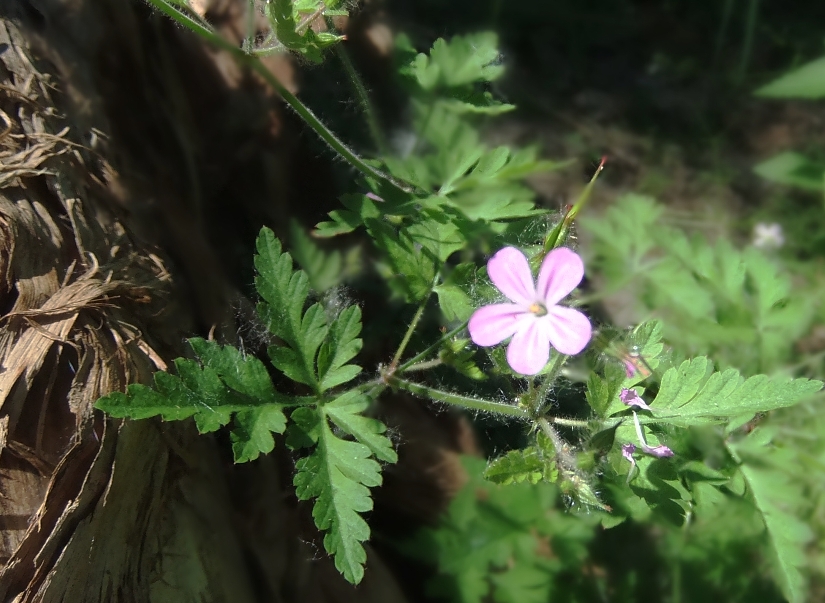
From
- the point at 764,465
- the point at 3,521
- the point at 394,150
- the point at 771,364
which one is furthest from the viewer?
the point at 771,364

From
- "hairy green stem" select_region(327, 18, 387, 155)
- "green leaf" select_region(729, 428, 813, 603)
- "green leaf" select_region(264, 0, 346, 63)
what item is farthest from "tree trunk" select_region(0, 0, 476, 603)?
"green leaf" select_region(729, 428, 813, 603)

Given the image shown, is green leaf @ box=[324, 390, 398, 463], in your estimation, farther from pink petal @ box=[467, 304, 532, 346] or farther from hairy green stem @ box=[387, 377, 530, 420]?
pink petal @ box=[467, 304, 532, 346]

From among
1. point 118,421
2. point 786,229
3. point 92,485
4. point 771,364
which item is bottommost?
point 92,485

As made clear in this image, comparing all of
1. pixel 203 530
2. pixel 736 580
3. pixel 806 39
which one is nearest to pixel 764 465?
pixel 736 580

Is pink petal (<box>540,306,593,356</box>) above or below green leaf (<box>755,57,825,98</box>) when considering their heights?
below

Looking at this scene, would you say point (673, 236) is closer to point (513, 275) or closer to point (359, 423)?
point (513, 275)

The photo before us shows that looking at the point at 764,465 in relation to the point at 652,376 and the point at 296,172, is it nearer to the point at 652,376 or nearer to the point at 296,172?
the point at 652,376

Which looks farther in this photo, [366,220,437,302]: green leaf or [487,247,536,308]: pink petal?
[366,220,437,302]: green leaf
